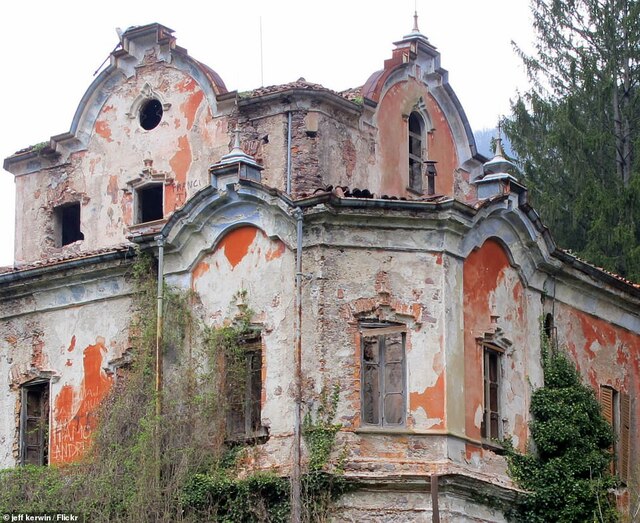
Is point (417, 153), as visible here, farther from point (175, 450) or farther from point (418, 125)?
point (175, 450)

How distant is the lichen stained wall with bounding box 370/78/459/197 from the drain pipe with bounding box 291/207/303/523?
387 cm

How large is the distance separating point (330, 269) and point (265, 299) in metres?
1.17

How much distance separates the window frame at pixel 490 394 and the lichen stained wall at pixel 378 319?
4.04ft

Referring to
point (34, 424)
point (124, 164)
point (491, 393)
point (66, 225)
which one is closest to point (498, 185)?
point (491, 393)

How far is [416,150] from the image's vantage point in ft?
94.3

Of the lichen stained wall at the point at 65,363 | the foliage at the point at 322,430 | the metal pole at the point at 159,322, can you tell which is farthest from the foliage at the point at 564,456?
the lichen stained wall at the point at 65,363

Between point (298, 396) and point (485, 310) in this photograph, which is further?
point (485, 310)

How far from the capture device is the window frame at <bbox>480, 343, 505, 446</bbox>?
2472 cm

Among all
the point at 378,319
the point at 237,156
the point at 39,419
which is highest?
the point at 237,156

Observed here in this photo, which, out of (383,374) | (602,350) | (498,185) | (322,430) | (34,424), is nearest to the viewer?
(322,430)

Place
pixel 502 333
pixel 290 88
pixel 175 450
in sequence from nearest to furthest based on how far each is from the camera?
pixel 175 450 < pixel 502 333 < pixel 290 88

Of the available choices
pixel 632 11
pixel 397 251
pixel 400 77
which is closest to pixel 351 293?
pixel 397 251

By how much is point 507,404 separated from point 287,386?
12.2 ft

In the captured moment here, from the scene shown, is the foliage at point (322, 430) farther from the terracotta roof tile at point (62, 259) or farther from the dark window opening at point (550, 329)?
the dark window opening at point (550, 329)
